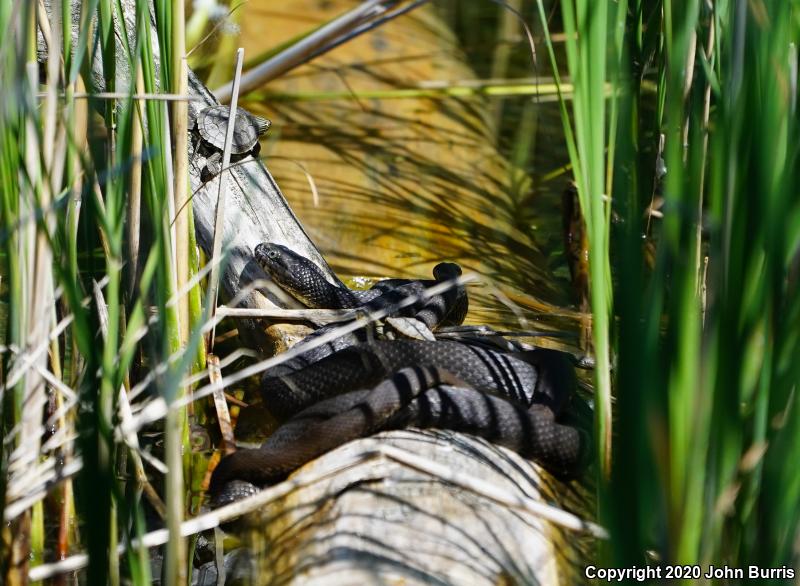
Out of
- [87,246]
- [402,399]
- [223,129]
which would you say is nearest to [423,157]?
[223,129]

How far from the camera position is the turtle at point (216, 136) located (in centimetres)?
317

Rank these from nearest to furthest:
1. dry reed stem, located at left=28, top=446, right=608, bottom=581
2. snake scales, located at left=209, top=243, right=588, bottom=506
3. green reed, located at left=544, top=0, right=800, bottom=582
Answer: green reed, located at left=544, top=0, right=800, bottom=582 < dry reed stem, located at left=28, top=446, right=608, bottom=581 < snake scales, located at left=209, top=243, right=588, bottom=506

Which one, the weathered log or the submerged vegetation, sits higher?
the submerged vegetation

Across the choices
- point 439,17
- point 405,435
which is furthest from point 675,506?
point 439,17

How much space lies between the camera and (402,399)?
245 cm

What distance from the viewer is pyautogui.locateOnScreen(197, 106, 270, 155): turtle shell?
3.17m

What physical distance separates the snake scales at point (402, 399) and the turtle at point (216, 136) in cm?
37

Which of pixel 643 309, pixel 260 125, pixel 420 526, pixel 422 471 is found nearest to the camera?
pixel 643 309

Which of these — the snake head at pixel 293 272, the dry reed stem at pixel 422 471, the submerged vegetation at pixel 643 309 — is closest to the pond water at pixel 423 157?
the snake head at pixel 293 272

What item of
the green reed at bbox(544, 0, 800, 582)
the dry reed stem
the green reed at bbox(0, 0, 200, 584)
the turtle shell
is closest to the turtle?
the turtle shell

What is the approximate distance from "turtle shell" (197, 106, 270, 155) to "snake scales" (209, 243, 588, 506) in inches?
15.7

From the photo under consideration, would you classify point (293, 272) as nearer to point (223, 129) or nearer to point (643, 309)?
point (223, 129)

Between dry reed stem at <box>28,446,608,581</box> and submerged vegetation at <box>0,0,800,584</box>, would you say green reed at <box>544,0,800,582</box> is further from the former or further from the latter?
dry reed stem at <box>28,446,608,581</box>

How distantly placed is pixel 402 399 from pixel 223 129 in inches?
52.4
